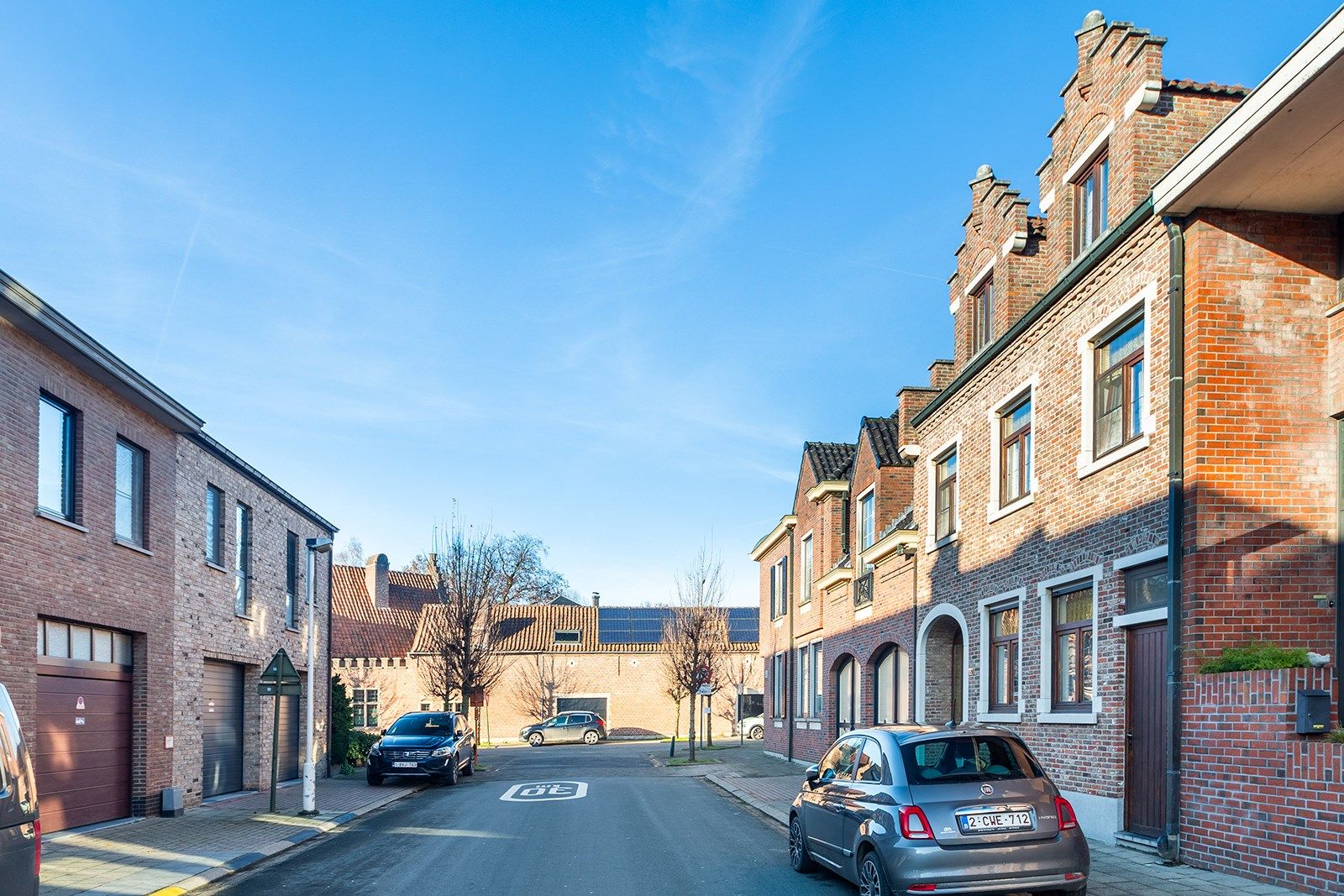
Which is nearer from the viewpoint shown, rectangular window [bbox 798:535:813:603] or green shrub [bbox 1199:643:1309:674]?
green shrub [bbox 1199:643:1309:674]

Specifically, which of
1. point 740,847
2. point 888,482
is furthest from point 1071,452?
point 888,482

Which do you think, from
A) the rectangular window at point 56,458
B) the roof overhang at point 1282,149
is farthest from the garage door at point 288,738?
the roof overhang at point 1282,149

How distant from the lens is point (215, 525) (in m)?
20.4

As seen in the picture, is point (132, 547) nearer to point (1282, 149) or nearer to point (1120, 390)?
point (1120, 390)

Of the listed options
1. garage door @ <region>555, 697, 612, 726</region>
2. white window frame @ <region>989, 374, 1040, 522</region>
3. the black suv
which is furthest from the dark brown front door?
garage door @ <region>555, 697, 612, 726</region>

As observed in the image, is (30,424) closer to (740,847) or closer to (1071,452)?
(740,847)

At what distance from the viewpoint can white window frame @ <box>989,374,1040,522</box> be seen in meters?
15.8

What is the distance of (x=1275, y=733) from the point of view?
32.6ft

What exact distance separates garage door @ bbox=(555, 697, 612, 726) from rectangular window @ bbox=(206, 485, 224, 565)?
3574cm

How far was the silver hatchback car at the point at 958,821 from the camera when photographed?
8.88 m

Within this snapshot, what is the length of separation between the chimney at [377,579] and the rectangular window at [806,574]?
33.1m

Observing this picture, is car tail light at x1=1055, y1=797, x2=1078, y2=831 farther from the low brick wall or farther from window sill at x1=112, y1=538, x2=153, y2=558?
window sill at x1=112, y1=538, x2=153, y2=558

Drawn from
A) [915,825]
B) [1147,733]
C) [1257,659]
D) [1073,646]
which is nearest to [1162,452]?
[1257,659]

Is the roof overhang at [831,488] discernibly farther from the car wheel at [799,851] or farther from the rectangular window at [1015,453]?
the car wheel at [799,851]
